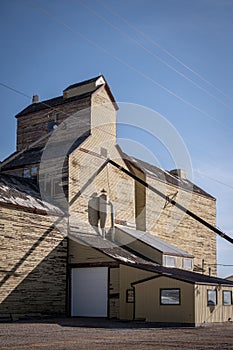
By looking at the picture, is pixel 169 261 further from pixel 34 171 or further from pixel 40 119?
pixel 40 119

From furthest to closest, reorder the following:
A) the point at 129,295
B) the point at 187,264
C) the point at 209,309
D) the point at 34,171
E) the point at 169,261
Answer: the point at 187,264 → the point at 34,171 → the point at 169,261 → the point at 129,295 → the point at 209,309

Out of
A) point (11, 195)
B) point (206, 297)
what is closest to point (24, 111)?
point (11, 195)

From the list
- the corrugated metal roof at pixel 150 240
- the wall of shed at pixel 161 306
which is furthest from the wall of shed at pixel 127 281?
the corrugated metal roof at pixel 150 240

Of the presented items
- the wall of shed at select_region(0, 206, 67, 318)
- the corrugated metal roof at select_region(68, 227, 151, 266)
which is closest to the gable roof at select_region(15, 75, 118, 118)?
the corrugated metal roof at select_region(68, 227, 151, 266)

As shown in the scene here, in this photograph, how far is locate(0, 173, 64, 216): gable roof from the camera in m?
31.1

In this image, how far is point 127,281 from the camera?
30.9m

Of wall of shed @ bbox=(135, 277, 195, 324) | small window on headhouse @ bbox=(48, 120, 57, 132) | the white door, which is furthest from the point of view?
small window on headhouse @ bbox=(48, 120, 57, 132)

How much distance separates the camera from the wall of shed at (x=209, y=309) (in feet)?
91.4

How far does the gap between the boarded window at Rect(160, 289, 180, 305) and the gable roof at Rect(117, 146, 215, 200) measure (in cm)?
1540

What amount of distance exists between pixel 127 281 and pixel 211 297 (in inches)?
185

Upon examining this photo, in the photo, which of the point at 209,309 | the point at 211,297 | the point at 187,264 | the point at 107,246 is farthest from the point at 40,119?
the point at 209,309

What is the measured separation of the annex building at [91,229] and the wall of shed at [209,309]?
53mm

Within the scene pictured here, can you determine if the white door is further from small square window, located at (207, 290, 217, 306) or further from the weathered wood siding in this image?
the weathered wood siding

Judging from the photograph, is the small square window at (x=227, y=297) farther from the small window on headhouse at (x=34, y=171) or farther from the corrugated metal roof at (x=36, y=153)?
the small window on headhouse at (x=34, y=171)
